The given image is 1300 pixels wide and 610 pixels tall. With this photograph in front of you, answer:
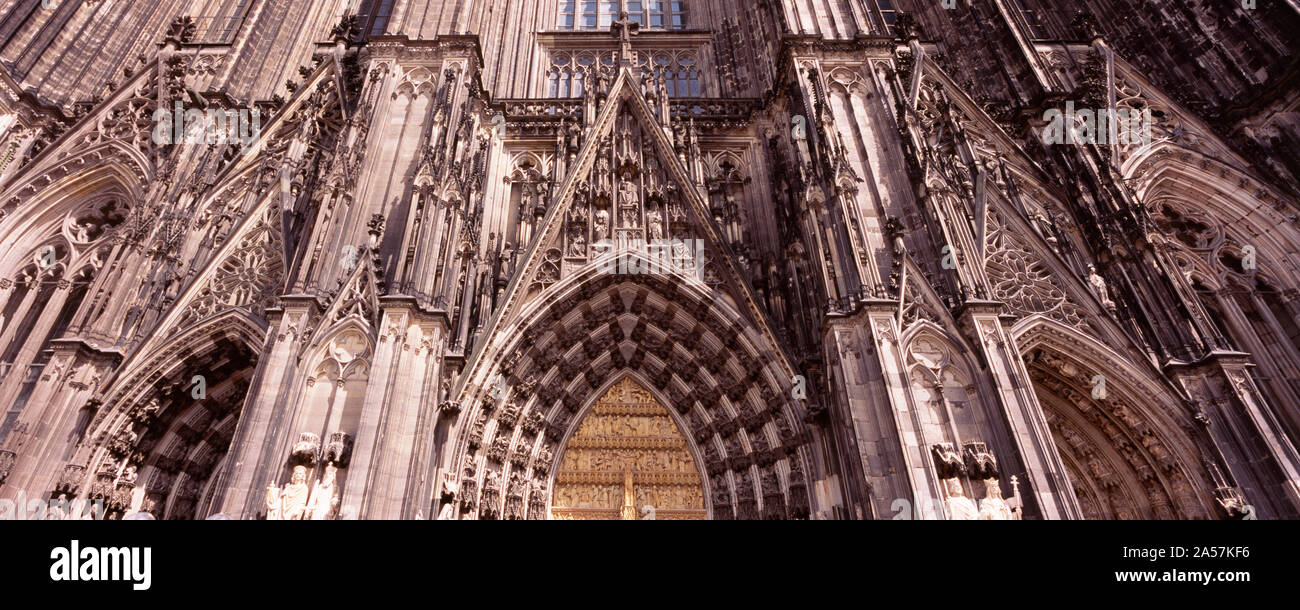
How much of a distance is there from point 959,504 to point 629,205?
8111 mm

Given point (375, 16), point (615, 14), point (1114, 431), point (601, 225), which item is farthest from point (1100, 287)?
point (375, 16)

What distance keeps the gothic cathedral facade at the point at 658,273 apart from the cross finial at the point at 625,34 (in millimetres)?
216

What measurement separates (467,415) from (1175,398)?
11.1 metres

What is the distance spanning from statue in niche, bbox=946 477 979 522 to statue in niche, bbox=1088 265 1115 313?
5425 mm

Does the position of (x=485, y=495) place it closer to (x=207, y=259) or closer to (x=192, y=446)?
(x=192, y=446)

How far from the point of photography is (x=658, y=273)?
12.1 meters

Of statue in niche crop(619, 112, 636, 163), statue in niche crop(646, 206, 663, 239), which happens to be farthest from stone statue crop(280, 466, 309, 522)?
statue in niche crop(619, 112, 636, 163)

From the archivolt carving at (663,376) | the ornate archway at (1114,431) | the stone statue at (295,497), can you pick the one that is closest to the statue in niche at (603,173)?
the archivolt carving at (663,376)

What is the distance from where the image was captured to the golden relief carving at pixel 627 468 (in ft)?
38.4

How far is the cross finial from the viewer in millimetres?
15922

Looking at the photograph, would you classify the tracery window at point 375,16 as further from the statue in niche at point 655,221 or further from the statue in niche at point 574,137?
the statue in niche at point 655,221

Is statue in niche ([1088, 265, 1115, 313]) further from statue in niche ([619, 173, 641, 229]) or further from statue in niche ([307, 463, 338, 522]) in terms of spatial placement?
statue in niche ([307, 463, 338, 522])
